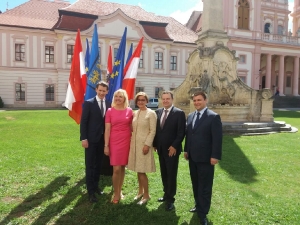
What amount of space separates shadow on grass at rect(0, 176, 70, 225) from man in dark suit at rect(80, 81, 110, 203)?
772mm

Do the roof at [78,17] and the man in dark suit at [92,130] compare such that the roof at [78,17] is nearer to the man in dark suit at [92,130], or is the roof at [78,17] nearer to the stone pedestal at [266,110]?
the stone pedestal at [266,110]

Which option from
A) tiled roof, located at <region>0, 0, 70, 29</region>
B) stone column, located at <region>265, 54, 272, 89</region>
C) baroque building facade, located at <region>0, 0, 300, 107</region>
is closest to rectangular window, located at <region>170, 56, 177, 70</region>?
baroque building facade, located at <region>0, 0, 300, 107</region>

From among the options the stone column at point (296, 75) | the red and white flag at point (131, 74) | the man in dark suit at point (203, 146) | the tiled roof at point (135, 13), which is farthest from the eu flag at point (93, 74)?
the stone column at point (296, 75)

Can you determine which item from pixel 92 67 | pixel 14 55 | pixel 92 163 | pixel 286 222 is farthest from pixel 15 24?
pixel 286 222

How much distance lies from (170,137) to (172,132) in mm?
84

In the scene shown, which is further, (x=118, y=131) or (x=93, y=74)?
(x=93, y=74)

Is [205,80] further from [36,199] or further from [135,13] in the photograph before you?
[135,13]

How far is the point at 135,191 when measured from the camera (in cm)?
495

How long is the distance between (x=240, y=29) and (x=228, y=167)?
3446 centimetres

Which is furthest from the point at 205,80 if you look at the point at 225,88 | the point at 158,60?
the point at 158,60

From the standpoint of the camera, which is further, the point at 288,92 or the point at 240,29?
the point at 288,92

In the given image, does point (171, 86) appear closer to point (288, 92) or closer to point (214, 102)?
point (288, 92)

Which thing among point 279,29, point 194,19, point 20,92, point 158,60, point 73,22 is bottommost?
point 20,92

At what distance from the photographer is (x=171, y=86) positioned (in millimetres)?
36188
